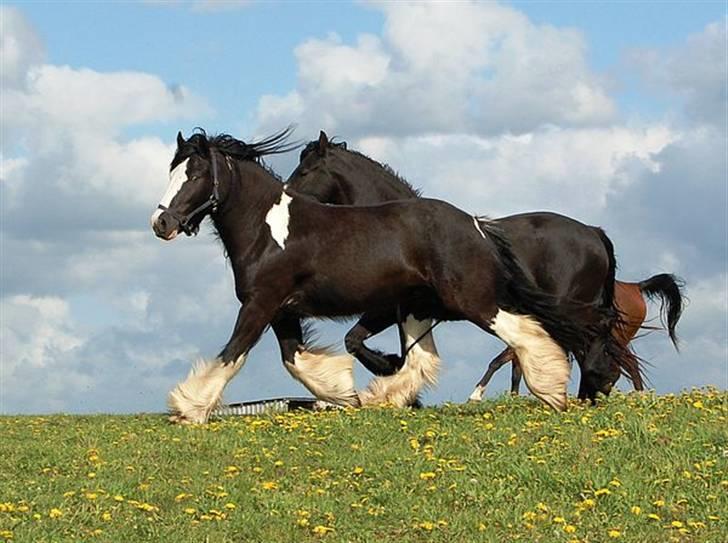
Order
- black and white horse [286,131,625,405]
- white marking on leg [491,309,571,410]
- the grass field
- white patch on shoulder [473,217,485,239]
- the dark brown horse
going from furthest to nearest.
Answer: the dark brown horse
black and white horse [286,131,625,405]
white patch on shoulder [473,217,485,239]
white marking on leg [491,309,571,410]
the grass field

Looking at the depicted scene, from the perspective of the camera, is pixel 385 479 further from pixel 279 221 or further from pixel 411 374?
pixel 411 374

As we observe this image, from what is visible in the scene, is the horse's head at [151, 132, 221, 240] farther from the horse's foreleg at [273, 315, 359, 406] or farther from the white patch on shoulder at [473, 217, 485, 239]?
the white patch on shoulder at [473, 217, 485, 239]

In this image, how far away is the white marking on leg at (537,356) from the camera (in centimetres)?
1368

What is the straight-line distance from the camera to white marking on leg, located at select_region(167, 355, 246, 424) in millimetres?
13789

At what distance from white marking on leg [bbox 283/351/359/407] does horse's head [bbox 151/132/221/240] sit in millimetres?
1791

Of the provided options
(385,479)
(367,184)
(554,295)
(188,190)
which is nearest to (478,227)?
(554,295)

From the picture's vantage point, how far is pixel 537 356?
45.0 feet

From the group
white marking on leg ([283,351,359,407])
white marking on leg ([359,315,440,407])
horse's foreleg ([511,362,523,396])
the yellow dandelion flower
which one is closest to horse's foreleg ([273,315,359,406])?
white marking on leg ([283,351,359,407])

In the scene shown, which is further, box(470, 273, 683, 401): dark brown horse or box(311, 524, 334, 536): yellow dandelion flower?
box(470, 273, 683, 401): dark brown horse

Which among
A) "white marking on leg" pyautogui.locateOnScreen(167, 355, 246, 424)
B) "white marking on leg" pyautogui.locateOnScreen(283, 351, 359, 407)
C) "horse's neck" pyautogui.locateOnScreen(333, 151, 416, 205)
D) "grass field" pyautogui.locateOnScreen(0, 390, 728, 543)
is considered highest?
"horse's neck" pyautogui.locateOnScreen(333, 151, 416, 205)

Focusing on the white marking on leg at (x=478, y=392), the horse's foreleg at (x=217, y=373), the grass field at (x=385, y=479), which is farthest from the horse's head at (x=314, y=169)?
the white marking on leg at (x=478, y=392)

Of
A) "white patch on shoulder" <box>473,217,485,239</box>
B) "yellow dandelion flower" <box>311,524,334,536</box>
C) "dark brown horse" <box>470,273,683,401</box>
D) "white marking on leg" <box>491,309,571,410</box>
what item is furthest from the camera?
"dark brown horse" <box>470,273,683,401</box>

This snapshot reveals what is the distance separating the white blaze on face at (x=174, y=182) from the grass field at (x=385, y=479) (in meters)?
2.15

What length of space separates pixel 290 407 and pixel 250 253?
5135 millimetres
